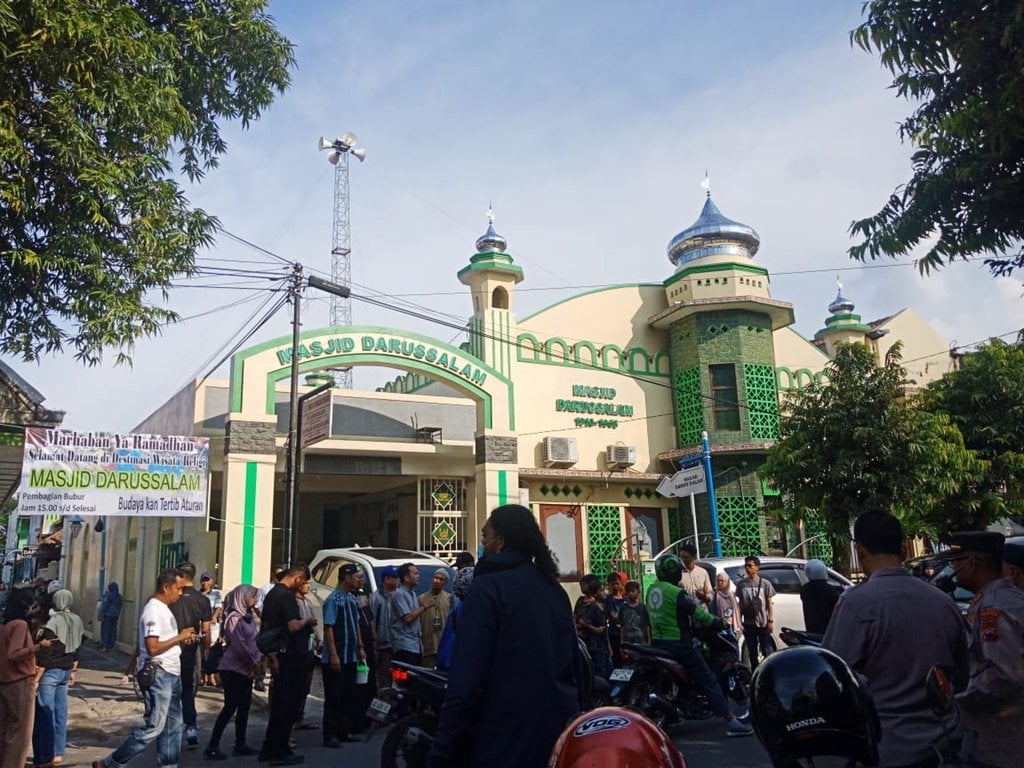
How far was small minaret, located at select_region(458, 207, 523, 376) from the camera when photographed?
18.8 metres

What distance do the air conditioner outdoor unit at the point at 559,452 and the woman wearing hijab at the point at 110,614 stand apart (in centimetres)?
976

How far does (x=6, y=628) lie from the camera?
588cm

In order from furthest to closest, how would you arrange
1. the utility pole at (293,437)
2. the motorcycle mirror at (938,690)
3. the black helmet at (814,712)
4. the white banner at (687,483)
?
1. the white banner at (687,483)
2. the utility pole at (293,437)
3. the motorcycle mirror at (938,690)
4. the black helmet at (814,712)

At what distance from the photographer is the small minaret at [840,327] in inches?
986

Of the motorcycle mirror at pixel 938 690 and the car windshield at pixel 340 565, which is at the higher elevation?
the car windshield at pixel 340 565

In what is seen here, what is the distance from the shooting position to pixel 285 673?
707 cm

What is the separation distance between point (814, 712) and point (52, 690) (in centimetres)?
677

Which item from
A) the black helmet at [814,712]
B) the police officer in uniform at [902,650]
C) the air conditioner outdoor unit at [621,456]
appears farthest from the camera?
the air conditioner outdoor unit at [621,456]

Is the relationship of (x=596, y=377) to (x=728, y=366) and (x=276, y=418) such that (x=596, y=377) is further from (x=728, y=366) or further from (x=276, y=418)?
(x=276, y=418)

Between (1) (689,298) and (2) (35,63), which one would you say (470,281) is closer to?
(1) (689,298)

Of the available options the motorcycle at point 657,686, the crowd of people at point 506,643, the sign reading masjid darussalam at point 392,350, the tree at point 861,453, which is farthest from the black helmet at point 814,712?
the sign reading masjid darussalam at point 392,350

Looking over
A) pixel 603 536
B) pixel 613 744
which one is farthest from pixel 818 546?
pixel 613 744

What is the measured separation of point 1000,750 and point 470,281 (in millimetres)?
17036

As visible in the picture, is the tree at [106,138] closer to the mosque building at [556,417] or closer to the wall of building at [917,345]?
the mosque building at [556,417]
